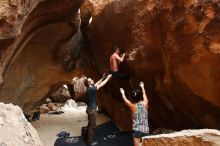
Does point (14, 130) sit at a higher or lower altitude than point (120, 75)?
lower

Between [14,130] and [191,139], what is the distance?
6.88 feet

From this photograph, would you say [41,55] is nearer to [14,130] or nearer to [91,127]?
[91,127]

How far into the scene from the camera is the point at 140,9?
797 centimetres

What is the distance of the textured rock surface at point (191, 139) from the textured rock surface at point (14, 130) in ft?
5.38

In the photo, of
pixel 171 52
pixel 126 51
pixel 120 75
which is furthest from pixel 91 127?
pixel 171 52

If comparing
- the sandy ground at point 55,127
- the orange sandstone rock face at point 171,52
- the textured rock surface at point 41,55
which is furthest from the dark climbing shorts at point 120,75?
the textured rock surface at point 41,55

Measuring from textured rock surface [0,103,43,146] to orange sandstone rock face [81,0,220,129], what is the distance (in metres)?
4.30

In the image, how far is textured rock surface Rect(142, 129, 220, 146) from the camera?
149 inches

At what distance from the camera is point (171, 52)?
7184 millimetres

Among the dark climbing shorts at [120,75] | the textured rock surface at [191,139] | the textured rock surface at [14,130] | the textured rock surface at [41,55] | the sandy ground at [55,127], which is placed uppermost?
the textured rock surface at [41,55]

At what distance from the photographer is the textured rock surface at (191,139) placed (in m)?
3.78

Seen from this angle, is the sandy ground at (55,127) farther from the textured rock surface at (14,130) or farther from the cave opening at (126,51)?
the textured rock surface at (14,130)

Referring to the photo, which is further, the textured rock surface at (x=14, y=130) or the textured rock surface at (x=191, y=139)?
the textured rock surface at (x=191, y=139)

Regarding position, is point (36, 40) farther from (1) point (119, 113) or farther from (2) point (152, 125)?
(2) point (152, 125)
